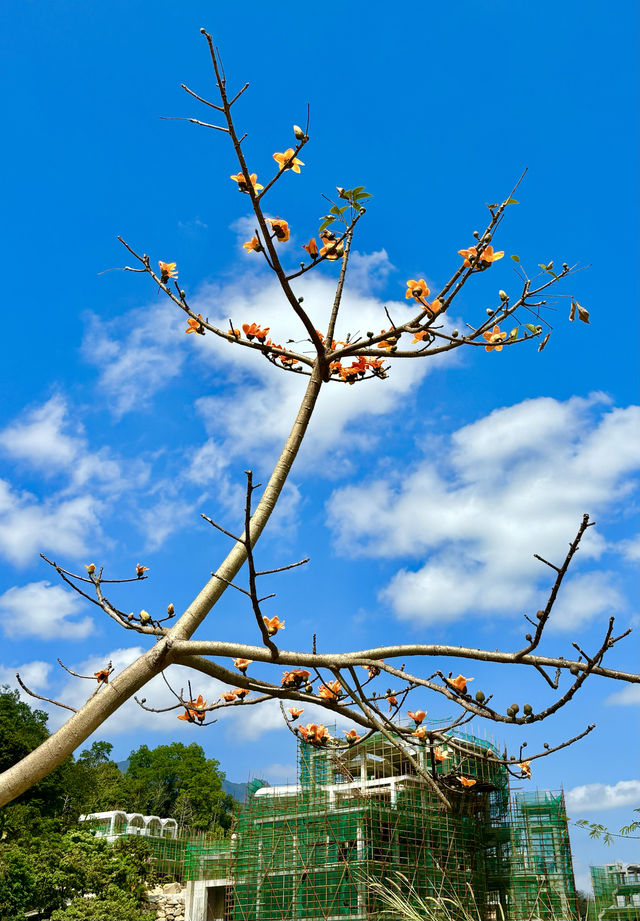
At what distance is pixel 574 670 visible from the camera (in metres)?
1.71

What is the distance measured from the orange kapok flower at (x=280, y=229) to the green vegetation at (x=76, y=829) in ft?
51.5

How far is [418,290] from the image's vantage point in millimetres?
2312

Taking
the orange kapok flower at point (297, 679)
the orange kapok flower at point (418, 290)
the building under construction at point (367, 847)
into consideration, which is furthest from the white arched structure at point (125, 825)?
the orange kapok flower at point (418, 290)

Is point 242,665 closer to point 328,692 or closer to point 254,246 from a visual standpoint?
point 328,692

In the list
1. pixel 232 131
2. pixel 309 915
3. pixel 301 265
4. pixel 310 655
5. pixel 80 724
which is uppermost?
pixel 232 131

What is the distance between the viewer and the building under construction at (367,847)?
1361cm

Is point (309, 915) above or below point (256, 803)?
below

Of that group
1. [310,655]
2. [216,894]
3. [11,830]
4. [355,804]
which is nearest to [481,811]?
[355,804]

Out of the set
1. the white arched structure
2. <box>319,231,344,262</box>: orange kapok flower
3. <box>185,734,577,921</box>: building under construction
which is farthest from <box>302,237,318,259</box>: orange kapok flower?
the white arched structure

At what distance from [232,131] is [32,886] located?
16.4m

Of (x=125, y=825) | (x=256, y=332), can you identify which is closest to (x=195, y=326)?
(x=256, y=332)

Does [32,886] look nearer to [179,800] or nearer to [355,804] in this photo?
[355,804]

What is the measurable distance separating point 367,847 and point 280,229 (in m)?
13.8

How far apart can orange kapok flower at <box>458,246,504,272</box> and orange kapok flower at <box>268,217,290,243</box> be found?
1.75ft
